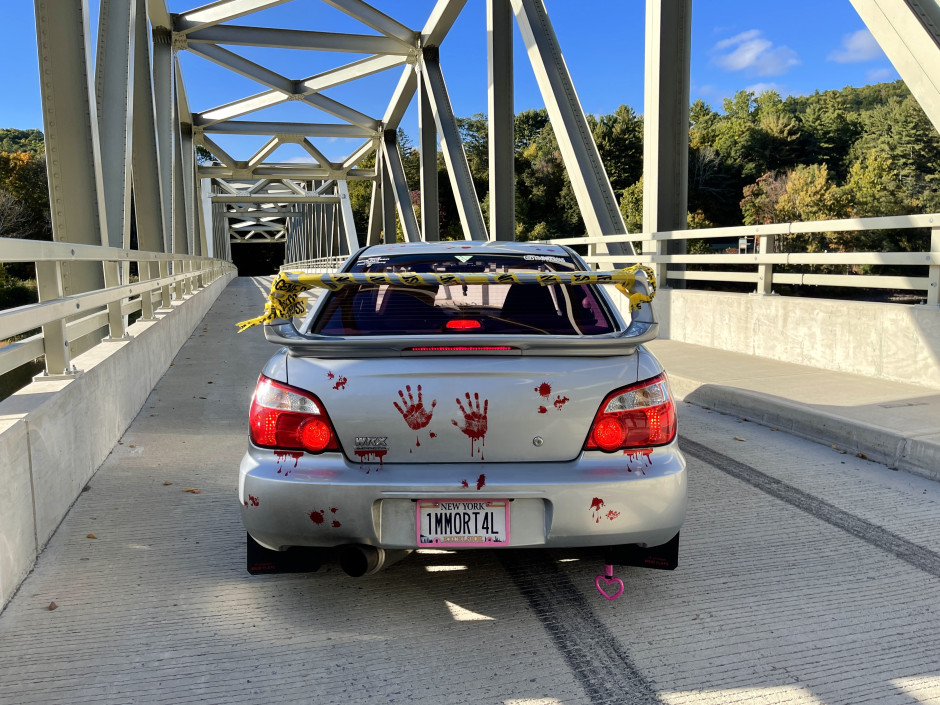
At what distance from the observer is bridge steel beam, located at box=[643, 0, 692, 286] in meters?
11.1

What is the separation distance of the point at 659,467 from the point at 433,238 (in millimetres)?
23562

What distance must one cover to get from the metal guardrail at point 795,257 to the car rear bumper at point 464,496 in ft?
15.0

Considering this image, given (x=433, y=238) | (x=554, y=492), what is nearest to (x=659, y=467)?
(x=554, y=492)

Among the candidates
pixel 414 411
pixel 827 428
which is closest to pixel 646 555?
pixel 414 411

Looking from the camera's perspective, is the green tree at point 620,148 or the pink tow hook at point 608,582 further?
the green tree at point 620,148

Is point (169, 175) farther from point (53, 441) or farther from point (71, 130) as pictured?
point (53, 441)

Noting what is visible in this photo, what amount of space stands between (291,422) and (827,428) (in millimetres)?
4155

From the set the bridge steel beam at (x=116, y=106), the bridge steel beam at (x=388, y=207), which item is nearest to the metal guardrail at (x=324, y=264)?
the bridge steel beam at (x=388, y=207)

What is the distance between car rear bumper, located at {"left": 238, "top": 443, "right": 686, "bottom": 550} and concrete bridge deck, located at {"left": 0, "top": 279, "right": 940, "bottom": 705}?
1.17 feet

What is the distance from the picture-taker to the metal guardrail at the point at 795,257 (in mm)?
6488

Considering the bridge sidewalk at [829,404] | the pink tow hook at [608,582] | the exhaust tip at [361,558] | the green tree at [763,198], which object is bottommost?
the pink tow hook at [608,582]

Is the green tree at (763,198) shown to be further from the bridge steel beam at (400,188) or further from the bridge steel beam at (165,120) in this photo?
the bridge steel beam at (165,120)

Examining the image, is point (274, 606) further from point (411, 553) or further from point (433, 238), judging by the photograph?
point (433, 238)

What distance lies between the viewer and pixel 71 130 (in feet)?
25.8
